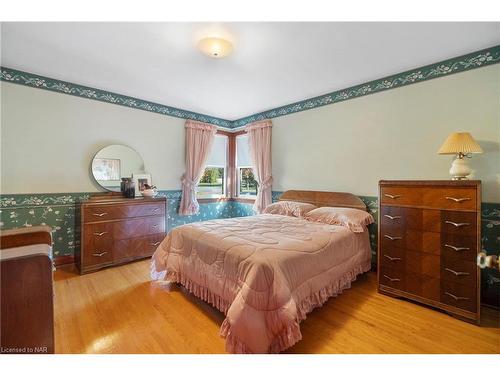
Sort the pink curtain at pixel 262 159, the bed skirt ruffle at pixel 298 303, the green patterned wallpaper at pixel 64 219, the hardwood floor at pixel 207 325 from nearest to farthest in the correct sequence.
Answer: the bed skirt ruffle at pixel 298 303, the hardwood floor at pixel 207 325, the green patterned wallpaper at pixel 64 219, the pink curtain at pixel 262 159

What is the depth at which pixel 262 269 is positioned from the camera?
5.31 feet

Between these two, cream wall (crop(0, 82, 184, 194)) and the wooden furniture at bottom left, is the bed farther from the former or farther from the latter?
cream wall (crop(0, 82, 184, 194))

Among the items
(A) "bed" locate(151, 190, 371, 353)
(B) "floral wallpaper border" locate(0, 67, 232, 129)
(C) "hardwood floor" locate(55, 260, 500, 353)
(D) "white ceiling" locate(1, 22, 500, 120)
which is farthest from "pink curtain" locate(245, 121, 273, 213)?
(C) "hardwood floor" locate(55, 260, 500, 353)

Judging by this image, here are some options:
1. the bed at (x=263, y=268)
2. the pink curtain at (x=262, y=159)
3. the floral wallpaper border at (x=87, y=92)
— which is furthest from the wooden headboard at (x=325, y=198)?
the floral wallpaper border at (x=87, y=92)

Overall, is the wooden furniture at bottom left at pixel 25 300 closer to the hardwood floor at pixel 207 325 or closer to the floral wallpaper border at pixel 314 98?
the hardwood floor at pixel 207 325

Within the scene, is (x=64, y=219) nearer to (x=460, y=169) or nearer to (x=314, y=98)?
(x=314, y=98)

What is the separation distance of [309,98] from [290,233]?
2.35m

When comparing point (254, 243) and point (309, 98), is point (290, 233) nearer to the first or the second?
point (254, 243)

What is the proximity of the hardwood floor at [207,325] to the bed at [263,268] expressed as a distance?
148 mm

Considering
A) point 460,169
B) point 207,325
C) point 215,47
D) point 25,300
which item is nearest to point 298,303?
point 207,325

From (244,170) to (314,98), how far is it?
207cm

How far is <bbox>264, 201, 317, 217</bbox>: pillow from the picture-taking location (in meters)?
3.36

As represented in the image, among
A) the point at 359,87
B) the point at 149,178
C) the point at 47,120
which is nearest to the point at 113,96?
the point at 47,120

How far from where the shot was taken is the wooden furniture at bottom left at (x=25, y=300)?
3.22ft
